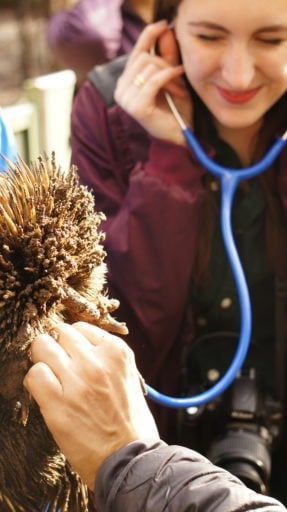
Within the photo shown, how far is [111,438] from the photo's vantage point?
878mm

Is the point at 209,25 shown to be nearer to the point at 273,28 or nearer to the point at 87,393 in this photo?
the point at 273,28

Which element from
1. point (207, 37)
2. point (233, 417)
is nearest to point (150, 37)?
point (207, 37)

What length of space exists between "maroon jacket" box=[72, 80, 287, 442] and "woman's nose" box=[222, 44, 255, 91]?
7.1 inches

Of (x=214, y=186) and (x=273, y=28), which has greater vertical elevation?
(x=273, y=28)

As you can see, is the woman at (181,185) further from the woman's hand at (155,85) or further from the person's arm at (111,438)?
the person's arm at (111,438)

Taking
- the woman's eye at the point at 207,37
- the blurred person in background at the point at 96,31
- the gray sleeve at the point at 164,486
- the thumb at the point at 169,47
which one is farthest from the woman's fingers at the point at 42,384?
the blurred person in background at the point at 96,31

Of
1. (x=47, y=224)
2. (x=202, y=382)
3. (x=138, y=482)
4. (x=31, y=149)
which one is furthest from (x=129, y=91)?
(x=31, y=149)

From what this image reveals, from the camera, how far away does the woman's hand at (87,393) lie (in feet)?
2.74

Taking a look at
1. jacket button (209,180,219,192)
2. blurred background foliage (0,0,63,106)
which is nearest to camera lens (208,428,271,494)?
jacket button (209,180,219,192)

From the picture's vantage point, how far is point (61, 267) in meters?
0.85

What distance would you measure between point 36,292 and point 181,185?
2.67 feet

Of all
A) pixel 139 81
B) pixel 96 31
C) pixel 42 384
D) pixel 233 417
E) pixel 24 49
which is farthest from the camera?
pixel 24 49

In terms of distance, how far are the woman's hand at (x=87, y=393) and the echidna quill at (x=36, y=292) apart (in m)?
0.02

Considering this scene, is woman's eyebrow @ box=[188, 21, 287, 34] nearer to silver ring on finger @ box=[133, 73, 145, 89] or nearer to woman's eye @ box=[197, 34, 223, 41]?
woman's eye @ box=[197, 34, 223, 41]
